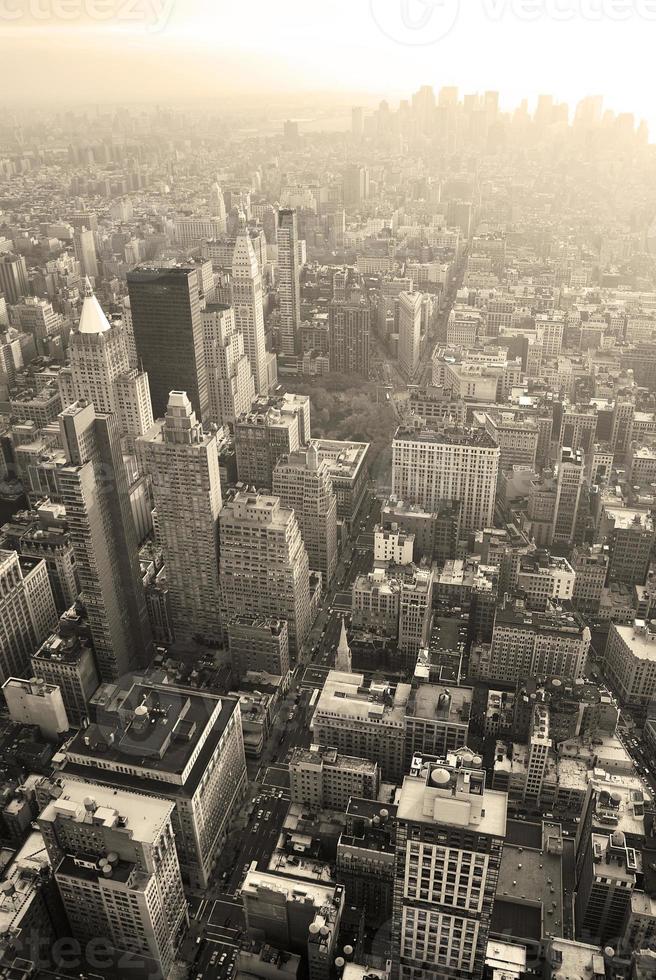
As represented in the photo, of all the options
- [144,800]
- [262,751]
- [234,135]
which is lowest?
[262,751]

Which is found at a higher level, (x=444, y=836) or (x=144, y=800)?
(x=444, y=836)

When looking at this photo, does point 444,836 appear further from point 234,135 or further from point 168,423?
point 234,135

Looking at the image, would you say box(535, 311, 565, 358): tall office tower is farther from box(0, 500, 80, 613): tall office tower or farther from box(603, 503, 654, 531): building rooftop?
box(0, 500, 80, 613): tall office tower

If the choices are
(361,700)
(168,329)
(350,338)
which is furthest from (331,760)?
(350,338)

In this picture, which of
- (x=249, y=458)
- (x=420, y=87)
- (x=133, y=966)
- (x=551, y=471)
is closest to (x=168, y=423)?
(x=249, y=458)

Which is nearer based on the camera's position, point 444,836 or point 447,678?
point 444,836

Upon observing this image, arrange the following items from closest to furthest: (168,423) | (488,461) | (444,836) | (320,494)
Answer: (444,836)
(168,423)
(320,494)
(488,461)

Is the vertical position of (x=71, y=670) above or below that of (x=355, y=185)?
below

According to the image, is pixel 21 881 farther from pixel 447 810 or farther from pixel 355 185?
pixel 355 185
